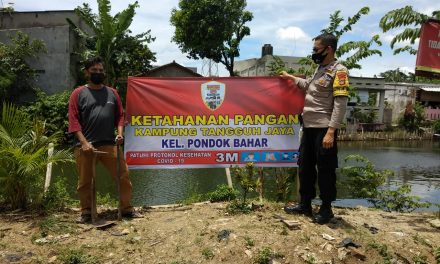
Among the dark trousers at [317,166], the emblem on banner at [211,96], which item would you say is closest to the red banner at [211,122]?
the emblem on banner at [211,96]

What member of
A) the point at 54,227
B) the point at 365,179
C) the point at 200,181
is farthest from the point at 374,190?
the point at 200,181

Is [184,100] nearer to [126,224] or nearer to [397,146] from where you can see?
[126,224]

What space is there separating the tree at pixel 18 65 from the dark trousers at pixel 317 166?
19548 millimetres

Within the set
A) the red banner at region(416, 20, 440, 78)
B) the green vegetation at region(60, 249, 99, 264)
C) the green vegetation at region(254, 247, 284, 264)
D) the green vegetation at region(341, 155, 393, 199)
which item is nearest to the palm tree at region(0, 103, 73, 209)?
the green vegetation at region(60, 249, 99, 264)

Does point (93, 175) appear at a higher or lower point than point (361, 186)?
higher

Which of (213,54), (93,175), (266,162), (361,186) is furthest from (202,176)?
(213,54)

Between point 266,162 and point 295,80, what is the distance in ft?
3.77

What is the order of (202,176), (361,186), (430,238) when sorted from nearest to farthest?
1. (430,238)
2. (361,186)
3. (202,176)

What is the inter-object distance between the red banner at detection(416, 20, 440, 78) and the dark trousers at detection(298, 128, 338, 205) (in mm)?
1735

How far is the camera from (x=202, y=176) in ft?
43.6

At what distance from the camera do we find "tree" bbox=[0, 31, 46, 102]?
20.8 meters

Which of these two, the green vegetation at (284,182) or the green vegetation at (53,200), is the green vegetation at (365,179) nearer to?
the green vegetation at (284,182)

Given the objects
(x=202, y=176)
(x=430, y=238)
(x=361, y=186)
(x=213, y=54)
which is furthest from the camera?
(x=213, y=54)

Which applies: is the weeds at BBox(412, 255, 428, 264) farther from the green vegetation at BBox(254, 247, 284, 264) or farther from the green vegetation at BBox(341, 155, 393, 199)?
the green vegetation at BBox(341, 155, 393, 199)
